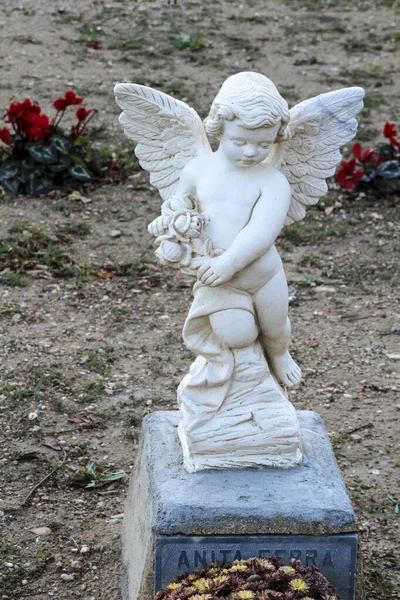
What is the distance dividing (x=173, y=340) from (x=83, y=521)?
1782 mm

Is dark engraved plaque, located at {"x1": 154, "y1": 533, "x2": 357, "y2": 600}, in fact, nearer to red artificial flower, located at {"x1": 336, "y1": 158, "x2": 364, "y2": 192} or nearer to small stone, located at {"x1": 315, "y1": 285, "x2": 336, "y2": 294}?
small stone, located at {"x1": 315, "y1": 285, "x2": 336, "y2": 294}

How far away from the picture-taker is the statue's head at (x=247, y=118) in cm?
344

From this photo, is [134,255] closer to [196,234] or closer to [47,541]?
[47,541]

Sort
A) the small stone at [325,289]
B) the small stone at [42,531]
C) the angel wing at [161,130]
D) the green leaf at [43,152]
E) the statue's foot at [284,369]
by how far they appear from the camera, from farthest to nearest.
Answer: the green leaf at [43,152] → the small stone at [325,289] → the small stone at [42,531] → the statue's foot at [284,369] → the angel wing at [161,130]

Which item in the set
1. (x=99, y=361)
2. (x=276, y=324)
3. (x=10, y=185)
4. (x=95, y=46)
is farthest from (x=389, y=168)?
(x=276, y=324)

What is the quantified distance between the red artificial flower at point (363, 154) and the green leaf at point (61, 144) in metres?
2.40

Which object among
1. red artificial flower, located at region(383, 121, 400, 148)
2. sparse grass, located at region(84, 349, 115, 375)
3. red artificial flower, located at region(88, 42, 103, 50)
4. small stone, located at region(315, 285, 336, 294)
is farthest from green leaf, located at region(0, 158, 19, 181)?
red artificial flower, located at region(383, 121, 400, 148)

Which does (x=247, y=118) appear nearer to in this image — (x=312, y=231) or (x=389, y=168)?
(x=312, y=231)

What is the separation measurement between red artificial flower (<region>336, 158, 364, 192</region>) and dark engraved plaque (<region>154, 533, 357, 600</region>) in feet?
16.1

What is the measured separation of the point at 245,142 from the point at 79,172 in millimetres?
4744

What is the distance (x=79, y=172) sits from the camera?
8.10 metres

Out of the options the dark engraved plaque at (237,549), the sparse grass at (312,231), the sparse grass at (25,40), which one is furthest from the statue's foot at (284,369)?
the sparse grass at (25,40)

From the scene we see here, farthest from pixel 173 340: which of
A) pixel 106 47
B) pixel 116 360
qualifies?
pixel 106 47

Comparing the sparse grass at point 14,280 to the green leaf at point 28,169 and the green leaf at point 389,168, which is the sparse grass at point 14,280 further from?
the green leaf at point 389,168
